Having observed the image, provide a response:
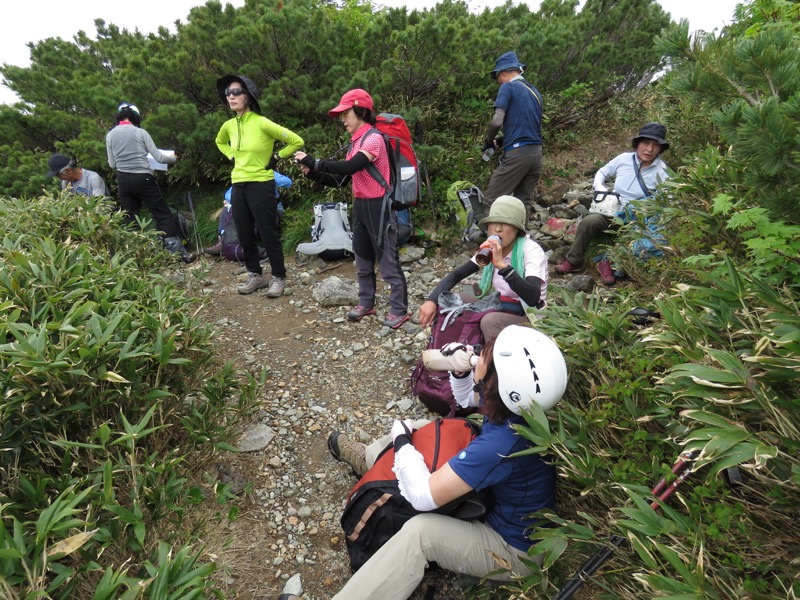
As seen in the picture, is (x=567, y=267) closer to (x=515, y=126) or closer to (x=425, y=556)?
(x=515, y=126)

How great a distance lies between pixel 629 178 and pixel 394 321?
3016mm

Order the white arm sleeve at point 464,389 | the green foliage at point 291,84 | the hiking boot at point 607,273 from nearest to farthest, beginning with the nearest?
the white arm sleeve at point 464,389 → the hiking boot at point 607,273 → the green foliage at point 291,84

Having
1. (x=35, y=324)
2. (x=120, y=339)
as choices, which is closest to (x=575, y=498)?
(x=120, y=339)

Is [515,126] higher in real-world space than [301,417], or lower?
higher

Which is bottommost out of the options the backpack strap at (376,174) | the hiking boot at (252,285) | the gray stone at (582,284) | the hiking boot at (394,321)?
the hiking boot at (394,321)

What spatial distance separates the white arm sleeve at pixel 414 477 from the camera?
2156mm

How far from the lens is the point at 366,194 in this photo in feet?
14.7

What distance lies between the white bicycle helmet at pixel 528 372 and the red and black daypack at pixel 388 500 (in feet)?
1.55

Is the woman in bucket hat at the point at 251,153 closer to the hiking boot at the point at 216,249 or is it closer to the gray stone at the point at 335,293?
the gray stone at the point at 335,293

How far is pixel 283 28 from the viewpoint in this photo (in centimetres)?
664

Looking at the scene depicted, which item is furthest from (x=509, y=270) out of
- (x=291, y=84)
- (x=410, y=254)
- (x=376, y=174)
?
(x=291, y=84)

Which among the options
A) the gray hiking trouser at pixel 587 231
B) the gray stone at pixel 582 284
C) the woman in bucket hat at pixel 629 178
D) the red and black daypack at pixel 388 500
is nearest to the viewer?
the red and black daypack at pixel 388 500

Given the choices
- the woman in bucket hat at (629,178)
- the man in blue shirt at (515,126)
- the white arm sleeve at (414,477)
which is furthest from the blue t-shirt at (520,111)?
the white arm sleeve at (414,477)

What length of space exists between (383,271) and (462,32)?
4.23 meters
